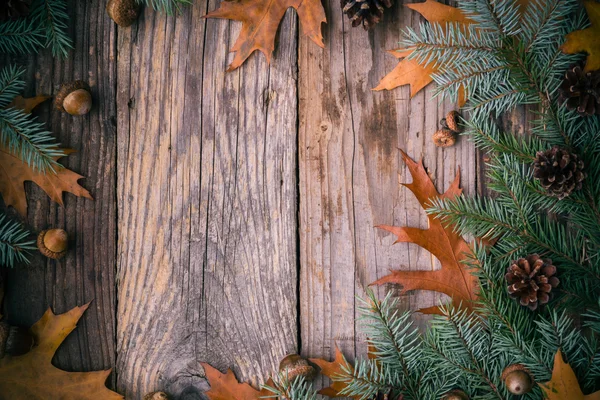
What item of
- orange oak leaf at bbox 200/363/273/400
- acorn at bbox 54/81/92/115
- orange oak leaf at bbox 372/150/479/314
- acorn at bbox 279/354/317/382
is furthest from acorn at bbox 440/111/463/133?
acorn at bbox 54/81/92/115

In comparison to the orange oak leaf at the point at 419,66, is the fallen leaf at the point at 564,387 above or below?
below

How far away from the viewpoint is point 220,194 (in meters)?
1.26

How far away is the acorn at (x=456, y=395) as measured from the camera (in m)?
1.08

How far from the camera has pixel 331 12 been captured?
1.22m

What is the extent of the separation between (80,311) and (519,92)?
1.22m

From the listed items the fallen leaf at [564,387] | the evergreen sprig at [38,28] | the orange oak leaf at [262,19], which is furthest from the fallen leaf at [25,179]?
the fallen leaf at [564,387]

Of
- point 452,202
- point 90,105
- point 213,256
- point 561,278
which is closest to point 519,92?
point 452,202

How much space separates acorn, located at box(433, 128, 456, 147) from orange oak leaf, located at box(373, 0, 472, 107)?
7 cm

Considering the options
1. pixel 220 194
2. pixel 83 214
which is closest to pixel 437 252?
pixel 220 194

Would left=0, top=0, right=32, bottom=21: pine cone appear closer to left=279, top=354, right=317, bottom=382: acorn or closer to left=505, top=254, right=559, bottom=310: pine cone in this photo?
left=279, top=354, right=317, bottom=382: acorn

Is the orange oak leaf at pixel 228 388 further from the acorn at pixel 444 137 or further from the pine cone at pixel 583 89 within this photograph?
the pine cone at pixel 583 89

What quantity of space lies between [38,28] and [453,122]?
1.08 meters

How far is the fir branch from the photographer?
1239 mm

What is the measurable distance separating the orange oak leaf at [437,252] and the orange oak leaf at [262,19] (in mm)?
399
